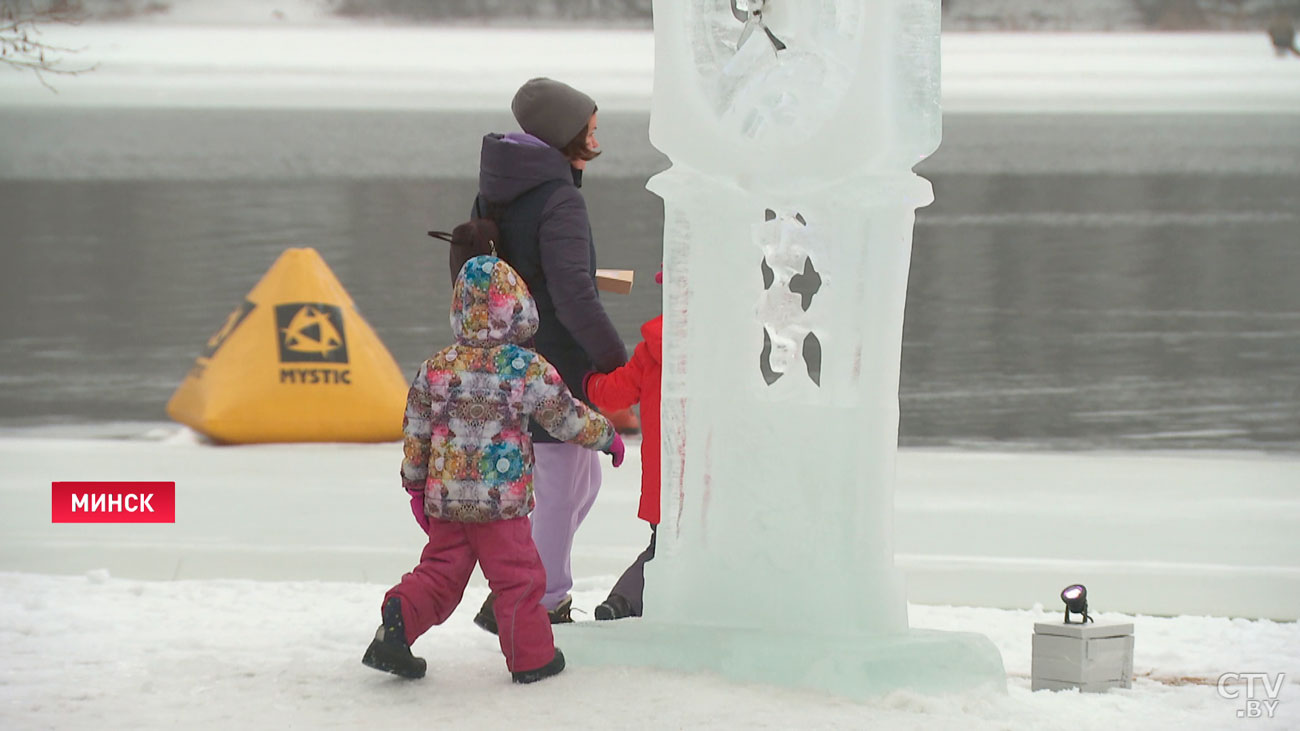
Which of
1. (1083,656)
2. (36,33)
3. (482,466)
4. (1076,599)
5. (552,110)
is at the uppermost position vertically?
(36,33)

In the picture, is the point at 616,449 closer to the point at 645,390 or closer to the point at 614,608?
the point at 645,390

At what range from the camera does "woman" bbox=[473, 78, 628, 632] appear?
3988 mm

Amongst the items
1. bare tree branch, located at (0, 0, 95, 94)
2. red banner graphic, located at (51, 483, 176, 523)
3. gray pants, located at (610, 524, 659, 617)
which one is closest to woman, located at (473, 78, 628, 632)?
gray pants, located at (610, 524, 659, 617)

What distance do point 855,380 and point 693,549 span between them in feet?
1.76

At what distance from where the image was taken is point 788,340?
151 inches

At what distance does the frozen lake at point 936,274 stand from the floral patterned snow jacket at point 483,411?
475cm

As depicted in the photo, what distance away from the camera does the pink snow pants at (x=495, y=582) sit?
143 inches

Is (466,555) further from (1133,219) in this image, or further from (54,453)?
(1133,219)

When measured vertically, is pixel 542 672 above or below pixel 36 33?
below

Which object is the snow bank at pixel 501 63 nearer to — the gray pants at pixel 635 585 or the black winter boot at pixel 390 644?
the gray pants at pixel 635 585

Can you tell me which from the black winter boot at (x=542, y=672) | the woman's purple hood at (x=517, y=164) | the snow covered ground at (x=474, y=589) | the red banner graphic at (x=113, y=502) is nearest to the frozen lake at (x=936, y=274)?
the snow covered ground at (x=474, y=589)

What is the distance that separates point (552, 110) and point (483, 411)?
831 millimetres

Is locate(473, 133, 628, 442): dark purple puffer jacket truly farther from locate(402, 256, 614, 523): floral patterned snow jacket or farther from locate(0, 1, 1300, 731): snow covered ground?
locate(0, 1, 1300, 731): snow covered ground

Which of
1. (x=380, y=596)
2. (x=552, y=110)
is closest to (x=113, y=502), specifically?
(x=380, y=596)
